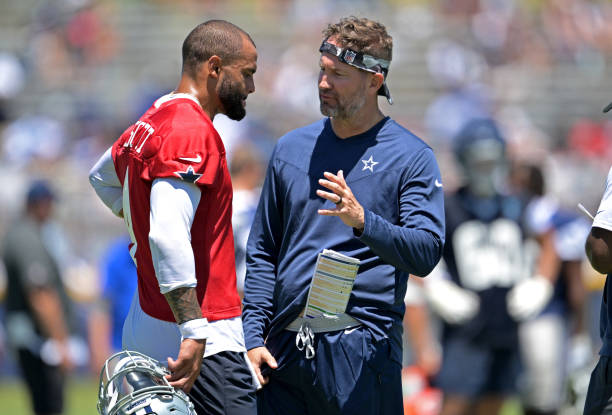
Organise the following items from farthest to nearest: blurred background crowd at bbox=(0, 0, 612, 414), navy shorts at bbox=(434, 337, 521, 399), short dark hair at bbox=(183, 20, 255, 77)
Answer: blurred background crowd at bbox=(0, 0, 612, 414)
navy shorts at bbox=(434, 337, 521, 399)
short dark hair at bbox=(183, 20, 255, 77)

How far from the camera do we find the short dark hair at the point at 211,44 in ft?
12.7

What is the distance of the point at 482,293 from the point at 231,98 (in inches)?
138

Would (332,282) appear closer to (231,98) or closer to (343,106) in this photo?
(343,106)

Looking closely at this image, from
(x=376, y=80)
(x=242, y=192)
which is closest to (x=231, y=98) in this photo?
(x=376, y=80)

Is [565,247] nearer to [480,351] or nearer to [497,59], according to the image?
[480,351]

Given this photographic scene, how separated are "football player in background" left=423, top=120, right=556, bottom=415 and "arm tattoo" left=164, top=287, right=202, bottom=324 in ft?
11.8

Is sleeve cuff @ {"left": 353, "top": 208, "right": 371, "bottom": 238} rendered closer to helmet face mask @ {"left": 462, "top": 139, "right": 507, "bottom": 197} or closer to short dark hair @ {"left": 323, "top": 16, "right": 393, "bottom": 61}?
short dark hair @ {"left": 323, "top": 16, "right": 393, "bottom": 61}

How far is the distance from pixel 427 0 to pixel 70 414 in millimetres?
12512

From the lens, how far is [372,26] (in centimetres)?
406

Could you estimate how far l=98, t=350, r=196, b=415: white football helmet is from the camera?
3.49 m

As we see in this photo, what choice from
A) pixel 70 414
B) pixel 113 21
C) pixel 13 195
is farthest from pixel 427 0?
pixel 70 414

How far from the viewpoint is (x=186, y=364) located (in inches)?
140

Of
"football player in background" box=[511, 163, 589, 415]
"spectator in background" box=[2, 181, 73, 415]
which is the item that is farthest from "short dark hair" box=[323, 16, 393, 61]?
"spectator in background" box=[2, 181, 73, 415]

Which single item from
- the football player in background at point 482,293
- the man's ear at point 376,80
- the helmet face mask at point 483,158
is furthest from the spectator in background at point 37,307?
the man's ear at point 376,80
